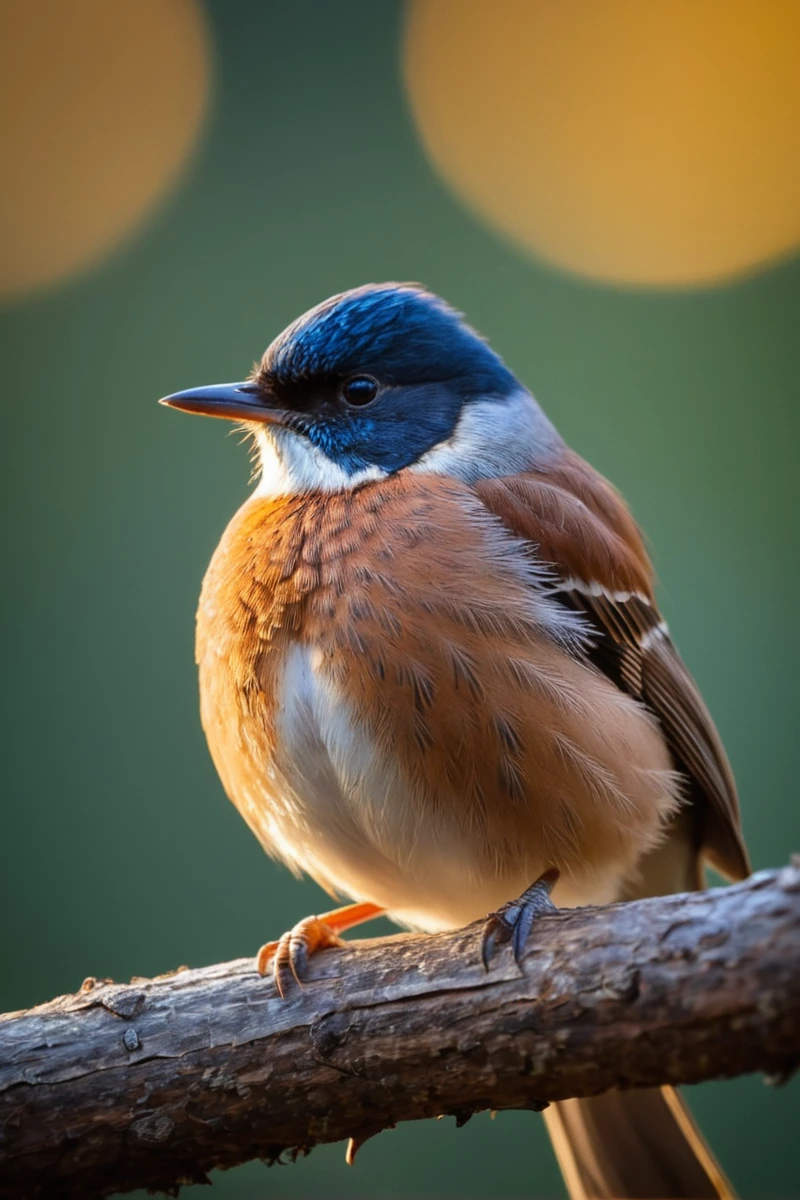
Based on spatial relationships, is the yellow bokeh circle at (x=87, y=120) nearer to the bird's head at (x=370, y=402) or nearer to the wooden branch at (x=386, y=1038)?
the bird's head at (x=370, y=402)

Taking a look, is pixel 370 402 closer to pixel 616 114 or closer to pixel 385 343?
pixel 385 343

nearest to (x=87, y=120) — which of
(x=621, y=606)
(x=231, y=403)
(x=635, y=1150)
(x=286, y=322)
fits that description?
(x=286, y=322)

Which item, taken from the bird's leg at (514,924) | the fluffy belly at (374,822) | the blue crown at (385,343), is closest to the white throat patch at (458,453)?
the blue crown at (385,343)

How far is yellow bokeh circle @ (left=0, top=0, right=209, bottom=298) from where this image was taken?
4.04m

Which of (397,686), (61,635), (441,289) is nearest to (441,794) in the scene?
(397,686)

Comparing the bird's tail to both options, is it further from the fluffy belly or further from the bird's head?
the bird's head

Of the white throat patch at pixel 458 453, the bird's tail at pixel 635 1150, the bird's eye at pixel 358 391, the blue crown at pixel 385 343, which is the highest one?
the blue crown at pixel 385 343

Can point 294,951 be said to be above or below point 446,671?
below

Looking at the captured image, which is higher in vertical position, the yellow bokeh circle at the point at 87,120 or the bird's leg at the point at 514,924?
the yellow bokeh circle at the point at 87,120

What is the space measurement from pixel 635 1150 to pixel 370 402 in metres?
1.92

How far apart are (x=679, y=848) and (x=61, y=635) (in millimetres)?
2497

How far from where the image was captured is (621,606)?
2482mm

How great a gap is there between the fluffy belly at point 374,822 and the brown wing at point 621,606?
0.96 feet

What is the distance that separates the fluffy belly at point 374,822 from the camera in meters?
2.10
